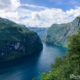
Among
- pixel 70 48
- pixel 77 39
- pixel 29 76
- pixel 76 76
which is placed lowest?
pixel 29 76

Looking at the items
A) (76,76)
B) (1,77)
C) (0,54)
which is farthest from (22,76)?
(0,54)

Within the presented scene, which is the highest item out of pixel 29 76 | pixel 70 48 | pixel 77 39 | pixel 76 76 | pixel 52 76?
pixel 77 39

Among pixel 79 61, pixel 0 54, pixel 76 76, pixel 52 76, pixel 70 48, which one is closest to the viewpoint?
pixel 76 76

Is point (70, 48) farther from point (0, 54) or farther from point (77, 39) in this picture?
point (0, 54)

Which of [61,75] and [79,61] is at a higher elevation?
[79,61]

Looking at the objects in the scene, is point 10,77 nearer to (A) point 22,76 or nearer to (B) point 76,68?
(A) point 22,76

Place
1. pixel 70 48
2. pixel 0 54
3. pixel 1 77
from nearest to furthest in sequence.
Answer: pixel 70 48
pixel 1 77
pixel 0 54

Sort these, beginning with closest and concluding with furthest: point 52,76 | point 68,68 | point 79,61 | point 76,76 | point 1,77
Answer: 1. point 76,76
2. point 68,68
3. point 79,61
4. point 52,76
5. point 1,77

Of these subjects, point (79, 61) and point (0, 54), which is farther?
point (0, 54)

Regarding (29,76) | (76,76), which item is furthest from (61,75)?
(29,76)
